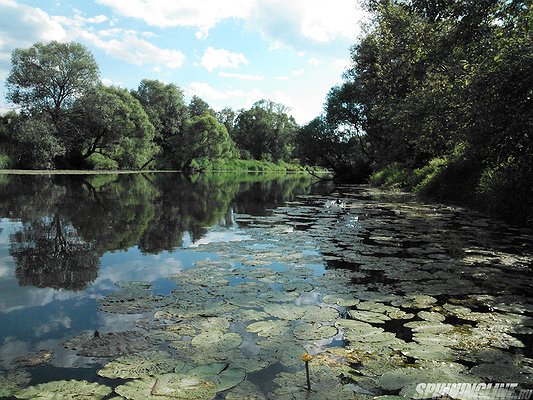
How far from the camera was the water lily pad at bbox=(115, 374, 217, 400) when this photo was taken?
8.84ft

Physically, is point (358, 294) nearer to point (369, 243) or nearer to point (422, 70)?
point (369, 243)

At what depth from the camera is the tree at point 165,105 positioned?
66250 mm

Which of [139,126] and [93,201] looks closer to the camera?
[93,201]

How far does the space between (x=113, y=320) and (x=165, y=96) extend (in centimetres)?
6847

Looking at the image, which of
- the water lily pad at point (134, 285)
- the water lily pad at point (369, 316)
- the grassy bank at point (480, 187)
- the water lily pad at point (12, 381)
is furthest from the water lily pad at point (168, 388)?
the grassy bank at point (480, 187)

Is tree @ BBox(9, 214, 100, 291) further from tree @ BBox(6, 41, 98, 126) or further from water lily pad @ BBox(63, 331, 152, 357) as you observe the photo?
tree @ BBox(6, 41, 98, 126)

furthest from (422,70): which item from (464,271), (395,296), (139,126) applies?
(139,126)

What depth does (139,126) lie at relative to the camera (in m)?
49.8

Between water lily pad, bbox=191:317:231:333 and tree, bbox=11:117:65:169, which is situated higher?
tree, bbox=11:117:65:169

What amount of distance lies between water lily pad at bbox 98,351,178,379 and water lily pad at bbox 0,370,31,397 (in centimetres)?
54

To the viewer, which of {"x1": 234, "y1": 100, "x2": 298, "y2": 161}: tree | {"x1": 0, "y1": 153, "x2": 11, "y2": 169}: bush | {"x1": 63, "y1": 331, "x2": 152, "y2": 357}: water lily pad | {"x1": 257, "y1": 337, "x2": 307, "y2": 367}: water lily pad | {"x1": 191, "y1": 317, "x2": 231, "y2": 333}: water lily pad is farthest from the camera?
{"x1": 234, "y1": 100, "x2": 298, "y2": 161}: tree

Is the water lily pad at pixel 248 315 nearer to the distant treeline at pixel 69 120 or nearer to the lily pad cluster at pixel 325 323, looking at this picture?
the lily pad cluster at pixel 325 323

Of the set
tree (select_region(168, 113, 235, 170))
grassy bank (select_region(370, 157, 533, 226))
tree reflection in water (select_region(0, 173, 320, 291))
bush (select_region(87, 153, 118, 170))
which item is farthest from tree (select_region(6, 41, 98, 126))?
grassy bank (select_region(370, 157, 533, 226))

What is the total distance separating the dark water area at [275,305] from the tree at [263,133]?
291 ft
